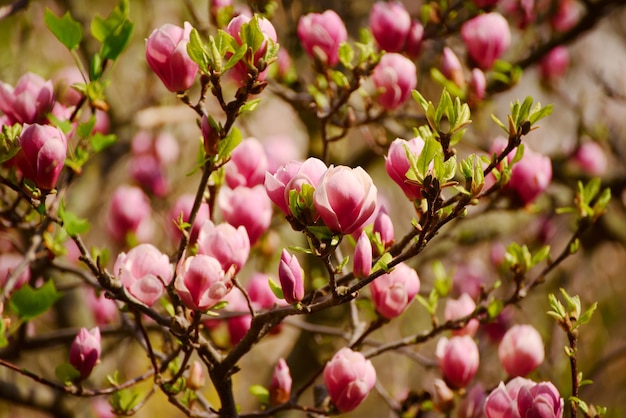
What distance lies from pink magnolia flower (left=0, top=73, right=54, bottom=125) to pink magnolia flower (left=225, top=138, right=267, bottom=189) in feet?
0.88

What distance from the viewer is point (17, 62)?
5.65 ft

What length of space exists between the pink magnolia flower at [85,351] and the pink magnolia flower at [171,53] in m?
0.35

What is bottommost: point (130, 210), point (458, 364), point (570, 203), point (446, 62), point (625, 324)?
point (625, 324)

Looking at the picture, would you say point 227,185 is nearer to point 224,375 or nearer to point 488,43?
point 224,375

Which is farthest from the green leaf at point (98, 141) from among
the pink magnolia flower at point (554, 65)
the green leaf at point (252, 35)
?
the pink magnolia flower at point (554, 65)

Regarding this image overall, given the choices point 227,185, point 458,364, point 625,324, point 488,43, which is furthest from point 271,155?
point 625,324

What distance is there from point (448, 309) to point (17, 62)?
1.35 metres

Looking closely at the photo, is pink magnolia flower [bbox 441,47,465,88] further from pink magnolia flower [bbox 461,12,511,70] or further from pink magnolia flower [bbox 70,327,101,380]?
pink magnolia flower [bbox 70,327,101,380]

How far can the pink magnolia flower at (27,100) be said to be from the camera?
2.70ft

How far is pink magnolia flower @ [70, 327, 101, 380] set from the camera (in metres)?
0.82

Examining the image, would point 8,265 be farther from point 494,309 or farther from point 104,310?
point 494,309

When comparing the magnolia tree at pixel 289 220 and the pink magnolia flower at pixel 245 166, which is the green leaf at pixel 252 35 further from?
the pink magnolia flower at pixel 245 166

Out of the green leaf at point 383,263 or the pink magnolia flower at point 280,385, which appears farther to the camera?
the pink magnolia flower at point 280,385

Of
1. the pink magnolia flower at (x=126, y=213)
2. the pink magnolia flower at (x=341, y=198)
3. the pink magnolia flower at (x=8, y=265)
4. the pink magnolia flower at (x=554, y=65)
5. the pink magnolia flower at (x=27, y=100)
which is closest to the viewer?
the pink magnolia flower at (x=341, y=198)
